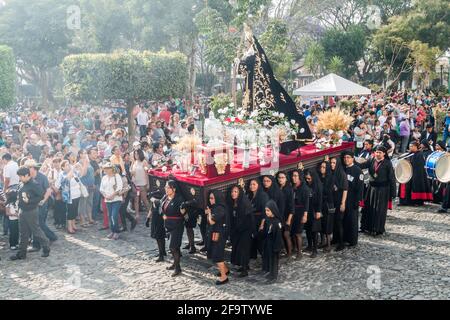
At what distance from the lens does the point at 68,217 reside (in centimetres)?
1091

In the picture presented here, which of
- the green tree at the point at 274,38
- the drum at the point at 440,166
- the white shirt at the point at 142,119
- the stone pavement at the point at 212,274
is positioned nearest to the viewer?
the stone pavement at the point at 212,274

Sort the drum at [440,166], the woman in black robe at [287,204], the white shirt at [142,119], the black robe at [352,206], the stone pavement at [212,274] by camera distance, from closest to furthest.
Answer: the stone pavement at [212,274] → the woman in black robe at [287,204] → the black robe at [352,206] → the drum at [440,166] → the white shirt at [142,119]

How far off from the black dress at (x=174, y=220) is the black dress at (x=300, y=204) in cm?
206

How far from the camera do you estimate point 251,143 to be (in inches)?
370

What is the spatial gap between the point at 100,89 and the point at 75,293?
9.96 meters

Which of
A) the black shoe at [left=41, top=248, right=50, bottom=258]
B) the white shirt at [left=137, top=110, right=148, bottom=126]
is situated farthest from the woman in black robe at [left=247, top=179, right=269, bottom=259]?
the white shirt at [left=137, top=110, right=148, bottom=126]

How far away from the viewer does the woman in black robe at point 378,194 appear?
10391 mm

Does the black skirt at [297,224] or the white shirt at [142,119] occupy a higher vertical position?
the white shirt at [142,119]

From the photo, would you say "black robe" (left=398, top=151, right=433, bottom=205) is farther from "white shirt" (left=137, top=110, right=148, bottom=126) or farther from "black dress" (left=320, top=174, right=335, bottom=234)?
"white shirt" (left=137, top=110, right=148, bottom=126)

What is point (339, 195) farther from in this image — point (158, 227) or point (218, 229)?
point (158, 227)

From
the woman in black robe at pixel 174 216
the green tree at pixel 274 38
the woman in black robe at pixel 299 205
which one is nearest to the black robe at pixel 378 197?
the woman in black robe at pixel 299 205

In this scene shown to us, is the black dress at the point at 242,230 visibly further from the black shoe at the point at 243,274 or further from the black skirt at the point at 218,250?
the black skirt at the point at 218,250

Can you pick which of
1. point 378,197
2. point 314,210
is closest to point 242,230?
point 314,210
